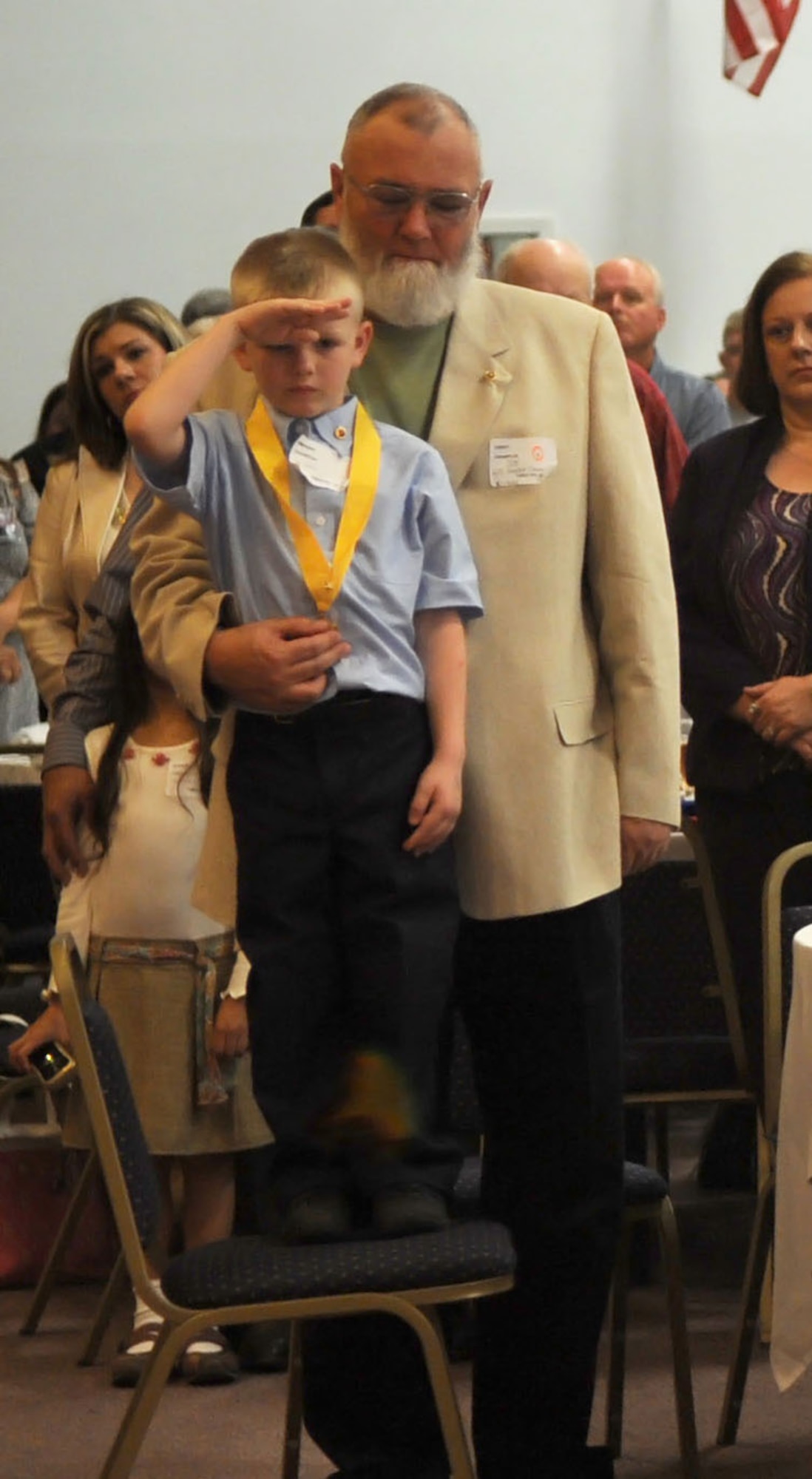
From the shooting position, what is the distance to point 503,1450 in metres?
2.65

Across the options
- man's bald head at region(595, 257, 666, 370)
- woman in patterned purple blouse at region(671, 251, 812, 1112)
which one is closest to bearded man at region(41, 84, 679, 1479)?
woman in patterned purple blouse at region(671, 251, 812, 1112)

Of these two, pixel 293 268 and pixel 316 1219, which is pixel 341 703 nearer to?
pixel 293 268

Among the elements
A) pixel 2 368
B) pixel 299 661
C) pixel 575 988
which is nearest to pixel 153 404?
pixel 299 661

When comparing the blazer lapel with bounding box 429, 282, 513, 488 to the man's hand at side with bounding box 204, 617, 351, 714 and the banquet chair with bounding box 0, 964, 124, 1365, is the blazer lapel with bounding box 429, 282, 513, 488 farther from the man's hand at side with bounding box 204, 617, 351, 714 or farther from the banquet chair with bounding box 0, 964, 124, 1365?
the banquet chair with bounding box 0, 964, 124, 1365

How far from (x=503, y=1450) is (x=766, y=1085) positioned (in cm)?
82

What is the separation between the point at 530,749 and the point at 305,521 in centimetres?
40

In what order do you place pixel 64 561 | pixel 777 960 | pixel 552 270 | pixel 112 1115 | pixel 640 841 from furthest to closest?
pixel 552 270
pixel 64 561
pixel 777 960
pixel 640 841
pixel 112 1115

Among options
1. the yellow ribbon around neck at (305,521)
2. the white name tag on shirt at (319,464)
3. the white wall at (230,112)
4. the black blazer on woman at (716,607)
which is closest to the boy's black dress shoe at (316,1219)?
the yellow ribbon around neck at (305,521)

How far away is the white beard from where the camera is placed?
246 cm

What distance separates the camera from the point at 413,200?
2451mm

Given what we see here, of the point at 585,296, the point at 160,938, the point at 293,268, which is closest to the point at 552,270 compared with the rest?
the point at 585,296

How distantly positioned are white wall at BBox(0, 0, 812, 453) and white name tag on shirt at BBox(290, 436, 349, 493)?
6.90m

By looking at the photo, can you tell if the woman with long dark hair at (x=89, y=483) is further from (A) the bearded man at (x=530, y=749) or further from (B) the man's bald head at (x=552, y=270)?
(A) the bearded man at (x=530, y=749)

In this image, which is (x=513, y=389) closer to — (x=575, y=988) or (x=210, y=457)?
(x=210, y=457)
